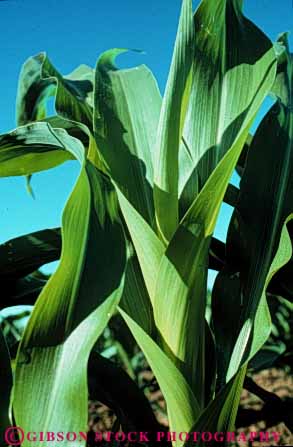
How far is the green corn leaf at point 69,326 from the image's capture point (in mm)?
434

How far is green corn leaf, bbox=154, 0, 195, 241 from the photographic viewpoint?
53 centimetres

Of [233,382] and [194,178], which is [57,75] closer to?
[194,178]

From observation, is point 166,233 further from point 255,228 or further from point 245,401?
point 245,401

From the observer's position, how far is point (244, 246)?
1.99 ft

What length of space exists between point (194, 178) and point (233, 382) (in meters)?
0.21

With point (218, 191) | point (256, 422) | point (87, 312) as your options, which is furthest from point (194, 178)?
point (256, 422)

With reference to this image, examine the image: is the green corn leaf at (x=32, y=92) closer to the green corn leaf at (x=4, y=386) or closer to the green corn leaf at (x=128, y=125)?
the green corn leaf at (x=128, y=125)

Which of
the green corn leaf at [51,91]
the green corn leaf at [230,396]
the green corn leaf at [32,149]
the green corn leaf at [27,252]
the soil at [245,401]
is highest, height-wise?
the green corn leaf at [51,91]

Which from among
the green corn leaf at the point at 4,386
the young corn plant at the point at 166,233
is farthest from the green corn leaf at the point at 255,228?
the green corn leaf at the point at 4,386

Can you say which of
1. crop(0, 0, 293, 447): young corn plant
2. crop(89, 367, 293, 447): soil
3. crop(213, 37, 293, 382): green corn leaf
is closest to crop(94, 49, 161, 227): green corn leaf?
crop(0, 0, 293, 447): young corn plant

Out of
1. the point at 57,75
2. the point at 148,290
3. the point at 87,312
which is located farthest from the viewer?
the point at 57,75

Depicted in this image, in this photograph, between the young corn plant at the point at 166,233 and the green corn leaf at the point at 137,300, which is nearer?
the young corn plant at the point at 166,233

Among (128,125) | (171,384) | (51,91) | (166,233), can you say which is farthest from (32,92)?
(171,384)

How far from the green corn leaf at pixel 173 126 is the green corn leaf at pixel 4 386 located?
183mm
